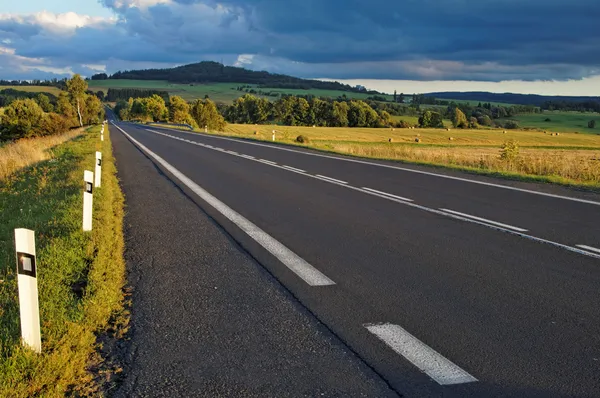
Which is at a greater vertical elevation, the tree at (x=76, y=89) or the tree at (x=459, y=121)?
the tree at (x=76, y=89)

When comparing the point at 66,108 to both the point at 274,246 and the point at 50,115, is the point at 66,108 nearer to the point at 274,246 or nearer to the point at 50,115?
the point at 50,115

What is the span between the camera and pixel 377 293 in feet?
16.9

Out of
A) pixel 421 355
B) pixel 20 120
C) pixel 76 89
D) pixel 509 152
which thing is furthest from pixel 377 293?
pixel 76 89

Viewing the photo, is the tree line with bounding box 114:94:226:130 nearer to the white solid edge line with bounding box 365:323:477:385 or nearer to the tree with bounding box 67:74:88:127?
the tree with bounding box 67:74:88:127

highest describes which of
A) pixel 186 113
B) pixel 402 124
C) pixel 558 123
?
pixel 558 123

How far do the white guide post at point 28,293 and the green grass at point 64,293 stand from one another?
0.30 feet

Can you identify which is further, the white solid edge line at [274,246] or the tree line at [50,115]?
the tree line at [50,115]

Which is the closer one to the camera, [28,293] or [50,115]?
[28,293]

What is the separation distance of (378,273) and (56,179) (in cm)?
1215

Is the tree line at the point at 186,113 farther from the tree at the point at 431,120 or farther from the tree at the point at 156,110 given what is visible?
the tree at the point at 431,120

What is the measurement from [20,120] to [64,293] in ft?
309

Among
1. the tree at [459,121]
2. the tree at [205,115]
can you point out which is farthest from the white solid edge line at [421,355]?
the tree at [459,121]

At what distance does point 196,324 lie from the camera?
4484 mm

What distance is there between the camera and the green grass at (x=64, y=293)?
3.50 meters
